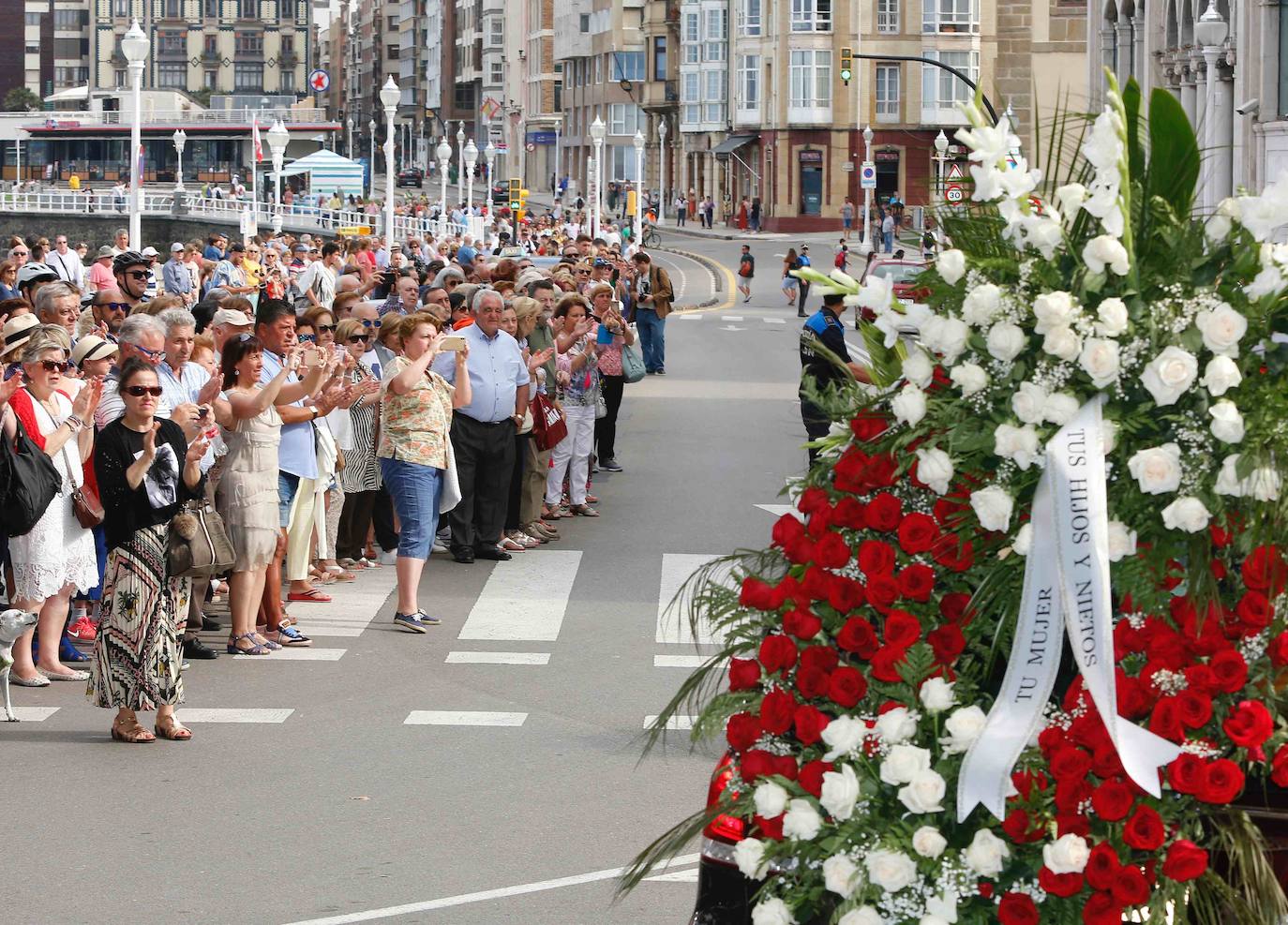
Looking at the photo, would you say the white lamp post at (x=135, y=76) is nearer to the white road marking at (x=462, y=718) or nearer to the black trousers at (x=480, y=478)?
the black trousers at (x=480, y=478)

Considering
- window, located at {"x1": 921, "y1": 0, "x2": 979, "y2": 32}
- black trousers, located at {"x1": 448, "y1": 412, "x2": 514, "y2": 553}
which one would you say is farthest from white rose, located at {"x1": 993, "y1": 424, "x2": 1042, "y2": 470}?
window, located at {"x1": 921, "y1": 0, "x2": 979, "y2": 32}

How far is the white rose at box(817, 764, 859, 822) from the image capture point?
4938 mm

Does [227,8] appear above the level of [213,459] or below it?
above

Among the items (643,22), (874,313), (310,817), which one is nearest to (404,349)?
(310,817)

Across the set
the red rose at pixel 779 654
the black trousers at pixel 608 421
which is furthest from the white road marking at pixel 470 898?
the black trousers at pixel 608 421

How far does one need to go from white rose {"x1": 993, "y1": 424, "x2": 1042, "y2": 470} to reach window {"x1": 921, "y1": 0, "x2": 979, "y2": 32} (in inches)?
3481

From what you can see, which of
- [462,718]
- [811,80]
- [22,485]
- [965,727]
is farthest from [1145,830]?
[811,80]

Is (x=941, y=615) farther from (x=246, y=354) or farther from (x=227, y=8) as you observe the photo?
(x=227, y=8)

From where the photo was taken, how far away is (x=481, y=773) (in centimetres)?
931

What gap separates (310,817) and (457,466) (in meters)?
6.52

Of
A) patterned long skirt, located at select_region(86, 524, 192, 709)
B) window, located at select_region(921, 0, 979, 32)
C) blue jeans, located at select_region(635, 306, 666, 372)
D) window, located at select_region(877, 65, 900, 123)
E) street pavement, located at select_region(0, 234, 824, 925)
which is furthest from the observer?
window, located at select_region(921, 0, 979, 32)

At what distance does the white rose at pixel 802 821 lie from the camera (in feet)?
16.4

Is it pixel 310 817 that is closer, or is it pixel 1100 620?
pixel 1100 620

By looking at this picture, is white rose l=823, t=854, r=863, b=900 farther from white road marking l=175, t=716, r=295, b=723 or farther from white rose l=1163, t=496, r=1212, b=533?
white road marking l=175, t=716, r=295, b=723
